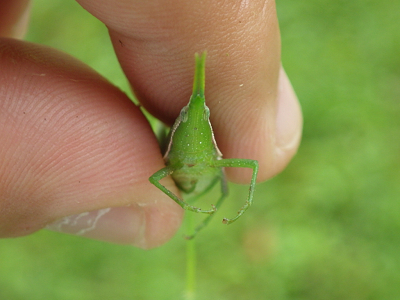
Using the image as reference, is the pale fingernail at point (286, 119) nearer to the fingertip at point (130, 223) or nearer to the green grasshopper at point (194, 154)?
the green grasshopper at point (194, 154)

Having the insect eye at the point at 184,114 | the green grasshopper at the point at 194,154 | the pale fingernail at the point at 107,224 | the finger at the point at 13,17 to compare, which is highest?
the finger at the point at 13,17

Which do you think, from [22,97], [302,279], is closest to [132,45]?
[22,97]

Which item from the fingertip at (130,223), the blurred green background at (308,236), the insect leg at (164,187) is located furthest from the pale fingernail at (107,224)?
the blurred green background at (308,236)

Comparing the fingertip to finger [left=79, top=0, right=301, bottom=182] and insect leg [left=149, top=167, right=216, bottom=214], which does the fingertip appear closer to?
insect leg [left=149, top=167, right=216, bottom=214]

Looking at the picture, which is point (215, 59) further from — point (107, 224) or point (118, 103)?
point (107, 224)

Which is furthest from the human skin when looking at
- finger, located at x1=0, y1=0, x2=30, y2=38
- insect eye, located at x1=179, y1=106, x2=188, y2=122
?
finger, located at x1=0, y1=0, x2=30, y2=38

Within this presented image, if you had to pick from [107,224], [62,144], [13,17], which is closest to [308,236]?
[107,224]

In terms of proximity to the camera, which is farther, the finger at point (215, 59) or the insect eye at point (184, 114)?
the insect eye at point (184, 114)

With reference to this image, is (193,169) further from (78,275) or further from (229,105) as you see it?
(78,275)
